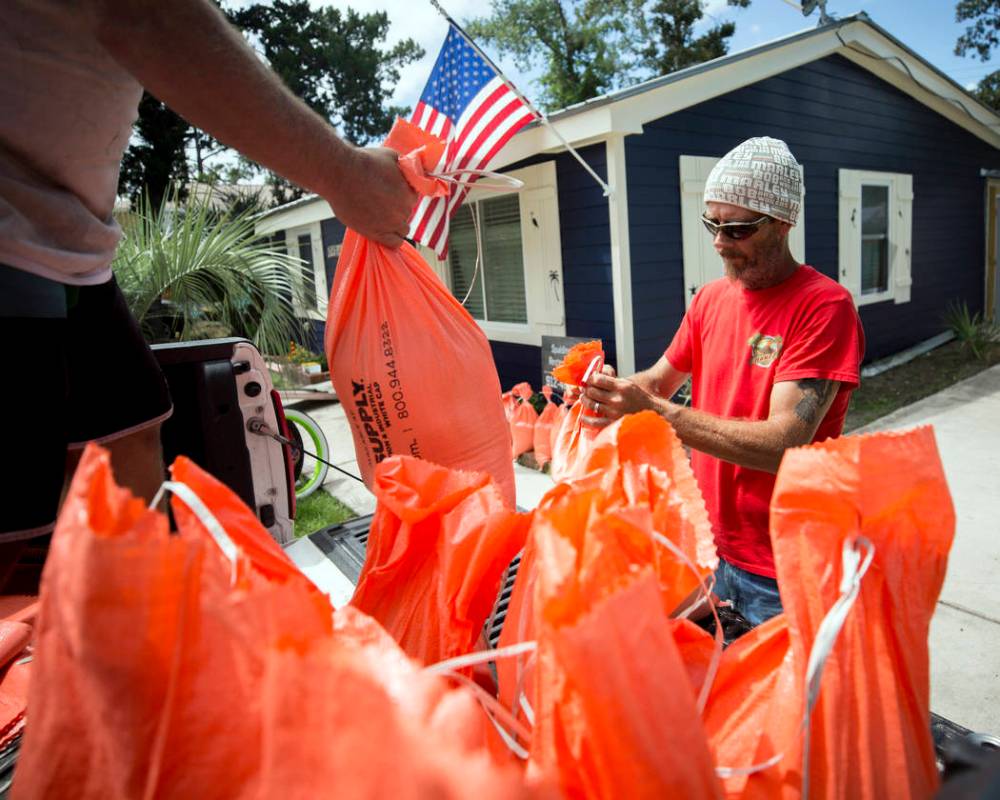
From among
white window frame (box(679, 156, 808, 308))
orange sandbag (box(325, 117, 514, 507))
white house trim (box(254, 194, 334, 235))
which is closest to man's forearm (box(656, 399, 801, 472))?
orange sandbag (box(325, 117, 514, 507))

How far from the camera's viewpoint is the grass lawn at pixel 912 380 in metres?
7.47

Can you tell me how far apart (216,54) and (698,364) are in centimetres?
192

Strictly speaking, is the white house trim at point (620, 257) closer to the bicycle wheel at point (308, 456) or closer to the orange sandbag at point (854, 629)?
the bicycle wheel at point (308, 456)

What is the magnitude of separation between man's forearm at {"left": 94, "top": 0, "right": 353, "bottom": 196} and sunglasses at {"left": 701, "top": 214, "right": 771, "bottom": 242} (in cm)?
137

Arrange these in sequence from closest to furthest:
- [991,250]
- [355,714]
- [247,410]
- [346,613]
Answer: [355,714] → [346,613] → [247,410] → [991,250]

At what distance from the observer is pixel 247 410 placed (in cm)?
204

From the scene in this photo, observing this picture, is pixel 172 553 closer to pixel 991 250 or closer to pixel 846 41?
pixel 846 41

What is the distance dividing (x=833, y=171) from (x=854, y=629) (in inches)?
385

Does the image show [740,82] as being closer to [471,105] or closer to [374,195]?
[471,105]

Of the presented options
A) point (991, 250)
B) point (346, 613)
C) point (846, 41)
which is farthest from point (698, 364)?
point (991, 250)

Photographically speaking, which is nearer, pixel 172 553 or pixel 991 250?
pixel 172 553

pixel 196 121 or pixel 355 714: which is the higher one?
pixel 196 121

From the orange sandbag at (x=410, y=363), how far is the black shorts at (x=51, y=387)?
45 cm

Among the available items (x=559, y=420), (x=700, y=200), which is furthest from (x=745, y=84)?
(x=559, y=420)
